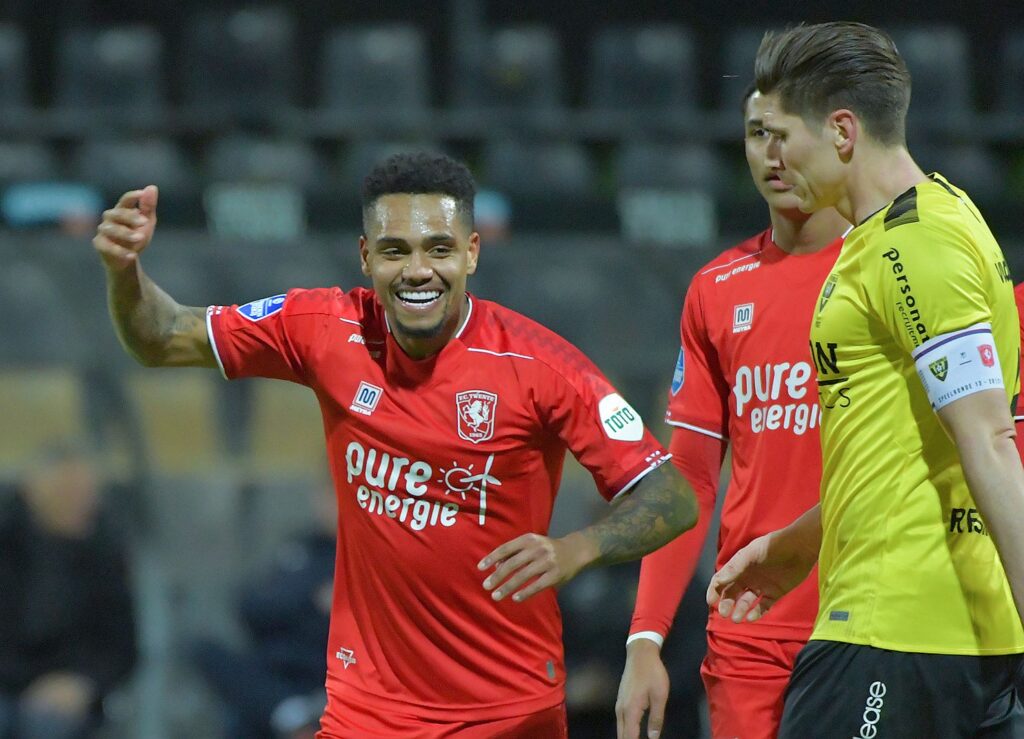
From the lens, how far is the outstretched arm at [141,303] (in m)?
3.46

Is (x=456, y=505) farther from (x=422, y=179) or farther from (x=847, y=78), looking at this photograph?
(x=847, y=78)

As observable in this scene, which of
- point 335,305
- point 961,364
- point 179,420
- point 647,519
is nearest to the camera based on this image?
point 961,364

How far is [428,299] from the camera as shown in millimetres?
3529

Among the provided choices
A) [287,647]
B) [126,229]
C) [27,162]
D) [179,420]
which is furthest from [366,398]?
[27,162]

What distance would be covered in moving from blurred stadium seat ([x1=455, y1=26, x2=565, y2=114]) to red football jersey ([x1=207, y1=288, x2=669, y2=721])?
18.7 feet

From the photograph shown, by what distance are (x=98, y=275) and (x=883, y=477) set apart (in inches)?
191

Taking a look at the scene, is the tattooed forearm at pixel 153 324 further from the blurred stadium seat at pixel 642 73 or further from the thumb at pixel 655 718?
the blurred stadium seat at pixel 642 73

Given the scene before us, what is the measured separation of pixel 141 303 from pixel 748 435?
1.51 metres

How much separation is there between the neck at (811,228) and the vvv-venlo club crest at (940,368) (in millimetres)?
1286

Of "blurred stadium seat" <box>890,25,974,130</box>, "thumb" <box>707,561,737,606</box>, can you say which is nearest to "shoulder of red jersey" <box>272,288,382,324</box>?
"thumb" <box>707,561,737,606</box>

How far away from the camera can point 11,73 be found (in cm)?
908

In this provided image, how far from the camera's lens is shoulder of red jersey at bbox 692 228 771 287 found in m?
3.78

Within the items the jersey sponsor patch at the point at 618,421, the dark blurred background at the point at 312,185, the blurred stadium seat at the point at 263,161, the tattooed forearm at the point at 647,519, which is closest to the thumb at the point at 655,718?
the tattooed forearm at the point at 647,519

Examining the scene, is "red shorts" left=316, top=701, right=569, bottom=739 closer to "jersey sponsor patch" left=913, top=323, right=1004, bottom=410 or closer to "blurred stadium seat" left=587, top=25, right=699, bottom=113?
"jersey sponsor patch" left=913, top=323, right=1004, bottom=410
